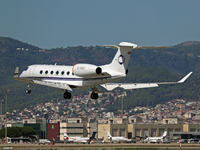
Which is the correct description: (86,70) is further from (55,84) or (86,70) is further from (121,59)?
(55,84)

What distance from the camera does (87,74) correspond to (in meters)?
56.2

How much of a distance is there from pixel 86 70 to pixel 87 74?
52 cm

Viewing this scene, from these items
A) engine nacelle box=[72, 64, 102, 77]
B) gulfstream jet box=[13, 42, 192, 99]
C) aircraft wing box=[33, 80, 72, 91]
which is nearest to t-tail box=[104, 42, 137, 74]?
gulfstream jet box=[13, 42, 192, 99]

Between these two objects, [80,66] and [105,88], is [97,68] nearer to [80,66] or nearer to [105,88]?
[80,66]

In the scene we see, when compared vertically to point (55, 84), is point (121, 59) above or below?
above

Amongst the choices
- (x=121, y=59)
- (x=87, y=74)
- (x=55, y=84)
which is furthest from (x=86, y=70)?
(x=55, y=84)

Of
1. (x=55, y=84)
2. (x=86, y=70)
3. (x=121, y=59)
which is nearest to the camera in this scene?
(x=86, y=70)

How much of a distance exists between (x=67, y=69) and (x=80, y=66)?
13.2 ft

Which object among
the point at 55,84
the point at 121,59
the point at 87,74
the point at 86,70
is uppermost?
the point at 121,59

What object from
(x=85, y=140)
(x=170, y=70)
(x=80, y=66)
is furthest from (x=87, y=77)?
(x=170, y=70)

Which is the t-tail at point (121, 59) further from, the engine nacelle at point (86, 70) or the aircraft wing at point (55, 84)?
the aircraft wing at point (55, 84)

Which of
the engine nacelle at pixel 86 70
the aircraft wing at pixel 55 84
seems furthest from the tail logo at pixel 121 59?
the aircraft wing at pixel 55 84

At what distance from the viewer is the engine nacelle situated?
182 feet

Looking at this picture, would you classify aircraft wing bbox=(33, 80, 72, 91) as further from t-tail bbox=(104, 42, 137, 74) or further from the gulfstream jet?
t-tail bbox=(104, 42, 137, 74)
